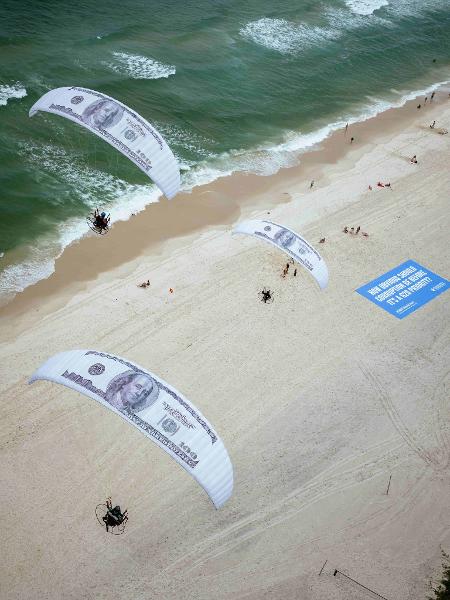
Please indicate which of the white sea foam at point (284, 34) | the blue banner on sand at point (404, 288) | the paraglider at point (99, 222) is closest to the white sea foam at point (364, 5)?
the white sea foam at point (284, 34)

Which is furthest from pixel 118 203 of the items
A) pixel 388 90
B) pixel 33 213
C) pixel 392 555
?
pixel 388 90

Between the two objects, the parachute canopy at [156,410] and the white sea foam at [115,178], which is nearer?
the parachute canopy at [156,410]

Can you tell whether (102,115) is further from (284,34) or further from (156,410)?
(284,34)

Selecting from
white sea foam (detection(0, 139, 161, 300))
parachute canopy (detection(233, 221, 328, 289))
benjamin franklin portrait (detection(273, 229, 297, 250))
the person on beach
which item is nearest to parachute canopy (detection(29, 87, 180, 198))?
parachute canopy (detection(233, 221, 328, 289))

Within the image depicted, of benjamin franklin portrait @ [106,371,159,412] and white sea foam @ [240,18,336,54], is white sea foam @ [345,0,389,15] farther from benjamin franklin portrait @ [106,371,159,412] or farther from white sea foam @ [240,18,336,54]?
benjamin franklin portrait @ [106,371,159,412]

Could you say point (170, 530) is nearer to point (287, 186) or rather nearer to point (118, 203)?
point (118, 203)

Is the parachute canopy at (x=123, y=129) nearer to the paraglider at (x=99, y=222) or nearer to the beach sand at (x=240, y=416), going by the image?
the paraglider at (x=99, y=222)
